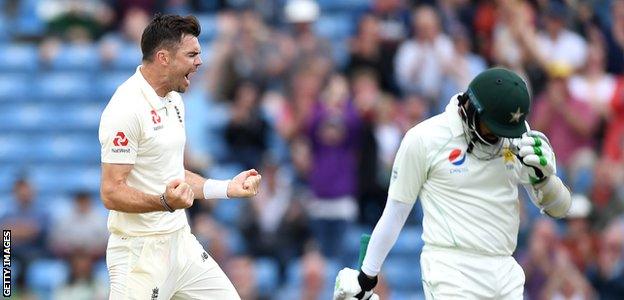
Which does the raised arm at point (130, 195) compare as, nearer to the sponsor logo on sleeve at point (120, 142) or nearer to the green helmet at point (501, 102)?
the sponsor logo on sleeve at point (120, 142)

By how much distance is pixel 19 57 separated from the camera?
669 inches

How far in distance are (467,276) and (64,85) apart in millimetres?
9965

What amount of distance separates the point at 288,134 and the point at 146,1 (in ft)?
9.48

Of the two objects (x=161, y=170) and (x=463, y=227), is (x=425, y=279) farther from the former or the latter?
(x=161, y=170)

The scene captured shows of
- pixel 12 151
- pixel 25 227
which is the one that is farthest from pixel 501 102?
pixel 12 151

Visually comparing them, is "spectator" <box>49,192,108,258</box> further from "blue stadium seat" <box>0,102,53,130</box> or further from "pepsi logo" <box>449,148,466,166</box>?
"pepsi logo" <box>449,148,466,166</box>

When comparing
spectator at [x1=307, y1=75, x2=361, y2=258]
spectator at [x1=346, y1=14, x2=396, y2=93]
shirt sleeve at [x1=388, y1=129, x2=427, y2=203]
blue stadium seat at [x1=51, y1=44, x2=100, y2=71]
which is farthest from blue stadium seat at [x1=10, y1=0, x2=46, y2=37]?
shirt sleeve at [x1=388, y1=129, x2=427, y2=203]

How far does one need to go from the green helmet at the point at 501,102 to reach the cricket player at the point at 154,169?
135cm

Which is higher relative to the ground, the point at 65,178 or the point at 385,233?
the point at 385,233

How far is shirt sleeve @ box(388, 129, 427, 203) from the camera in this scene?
7.63 m

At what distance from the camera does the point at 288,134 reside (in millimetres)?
14797

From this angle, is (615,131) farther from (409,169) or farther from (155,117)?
(155,117)

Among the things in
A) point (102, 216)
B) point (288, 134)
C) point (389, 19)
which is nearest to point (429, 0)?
point (389, 19)

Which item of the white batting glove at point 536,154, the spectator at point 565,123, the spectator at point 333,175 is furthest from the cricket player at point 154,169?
the spectator at point 565,123
